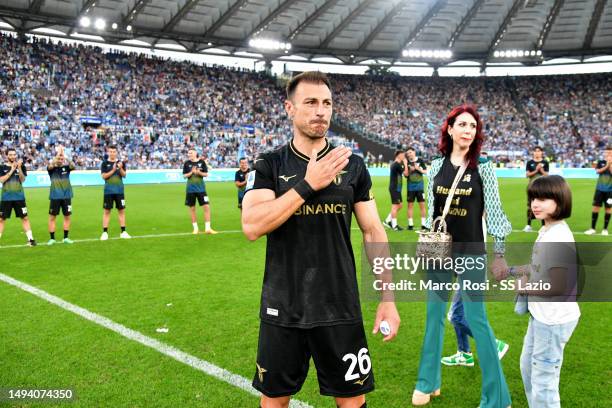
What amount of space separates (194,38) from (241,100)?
852 centimetres

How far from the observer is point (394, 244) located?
37.4ft

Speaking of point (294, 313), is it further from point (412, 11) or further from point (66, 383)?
point (412, 11)

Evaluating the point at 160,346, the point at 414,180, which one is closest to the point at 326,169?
the point at 160,346

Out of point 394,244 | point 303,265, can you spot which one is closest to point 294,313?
point 303,265

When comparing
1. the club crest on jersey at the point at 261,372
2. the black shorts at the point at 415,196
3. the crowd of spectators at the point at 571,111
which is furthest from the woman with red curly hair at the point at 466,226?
the crowd of spectators at the point at 571,111

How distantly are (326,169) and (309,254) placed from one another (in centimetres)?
51

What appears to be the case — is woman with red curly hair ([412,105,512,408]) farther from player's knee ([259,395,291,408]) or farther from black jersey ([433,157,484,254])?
player's knee ([259,395,291,408])

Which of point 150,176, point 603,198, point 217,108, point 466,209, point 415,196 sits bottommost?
point 150,176

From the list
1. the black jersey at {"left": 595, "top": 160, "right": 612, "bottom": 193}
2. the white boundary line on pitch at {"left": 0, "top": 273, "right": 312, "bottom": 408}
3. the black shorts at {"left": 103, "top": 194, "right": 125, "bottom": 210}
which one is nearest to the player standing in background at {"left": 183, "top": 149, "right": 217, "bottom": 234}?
the black shorts at {"left": 103, "top": 194, "right": 125, "bottom": 210}

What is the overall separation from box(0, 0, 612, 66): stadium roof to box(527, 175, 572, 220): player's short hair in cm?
3566

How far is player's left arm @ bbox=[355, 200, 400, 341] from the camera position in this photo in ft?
9.12

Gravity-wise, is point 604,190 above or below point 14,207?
above

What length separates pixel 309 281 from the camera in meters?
2.62

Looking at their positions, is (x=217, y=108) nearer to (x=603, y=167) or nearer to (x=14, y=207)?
(x=14, y=207)
